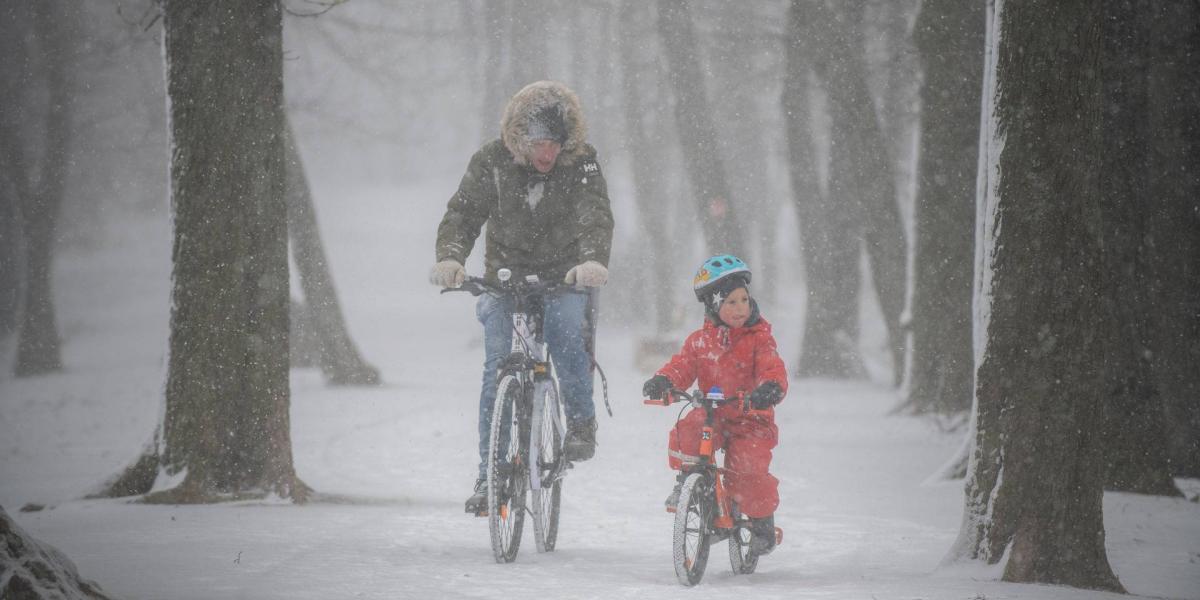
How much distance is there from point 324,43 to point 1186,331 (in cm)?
1714

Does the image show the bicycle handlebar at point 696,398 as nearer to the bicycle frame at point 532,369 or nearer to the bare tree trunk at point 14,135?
the bicycle frame at point 532,369

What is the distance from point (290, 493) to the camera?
7.38m

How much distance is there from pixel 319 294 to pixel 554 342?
36.9ft

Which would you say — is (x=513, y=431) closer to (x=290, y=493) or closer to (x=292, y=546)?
(x=292, y=546)

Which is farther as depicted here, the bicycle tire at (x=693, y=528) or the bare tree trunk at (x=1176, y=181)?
the bare tree trunk at (x=1176, y=181)

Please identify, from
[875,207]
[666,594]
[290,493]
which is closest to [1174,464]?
[666,594]

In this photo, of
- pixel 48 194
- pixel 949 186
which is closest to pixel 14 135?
pixel 48 194

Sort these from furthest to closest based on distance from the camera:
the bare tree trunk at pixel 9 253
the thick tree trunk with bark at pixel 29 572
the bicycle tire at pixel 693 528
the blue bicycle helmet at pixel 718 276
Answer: the bare tree trunk at pixel 9 253 < the blue bicycle helmet at pixel 718 276 < the bicycle tire at pixel 693 528 < the thick tree trunk with bark at pixel 29 572

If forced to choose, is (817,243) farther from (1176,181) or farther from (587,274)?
(587,274)

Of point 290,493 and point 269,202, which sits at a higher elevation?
point 269,202

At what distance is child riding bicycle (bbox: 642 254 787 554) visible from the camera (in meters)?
5.50

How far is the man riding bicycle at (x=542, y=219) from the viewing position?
5906 millimetres

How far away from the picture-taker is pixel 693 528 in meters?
5.29

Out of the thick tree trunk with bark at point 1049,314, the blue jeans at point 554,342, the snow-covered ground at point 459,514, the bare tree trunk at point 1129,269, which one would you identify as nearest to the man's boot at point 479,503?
the blue jeans at point 554,342
